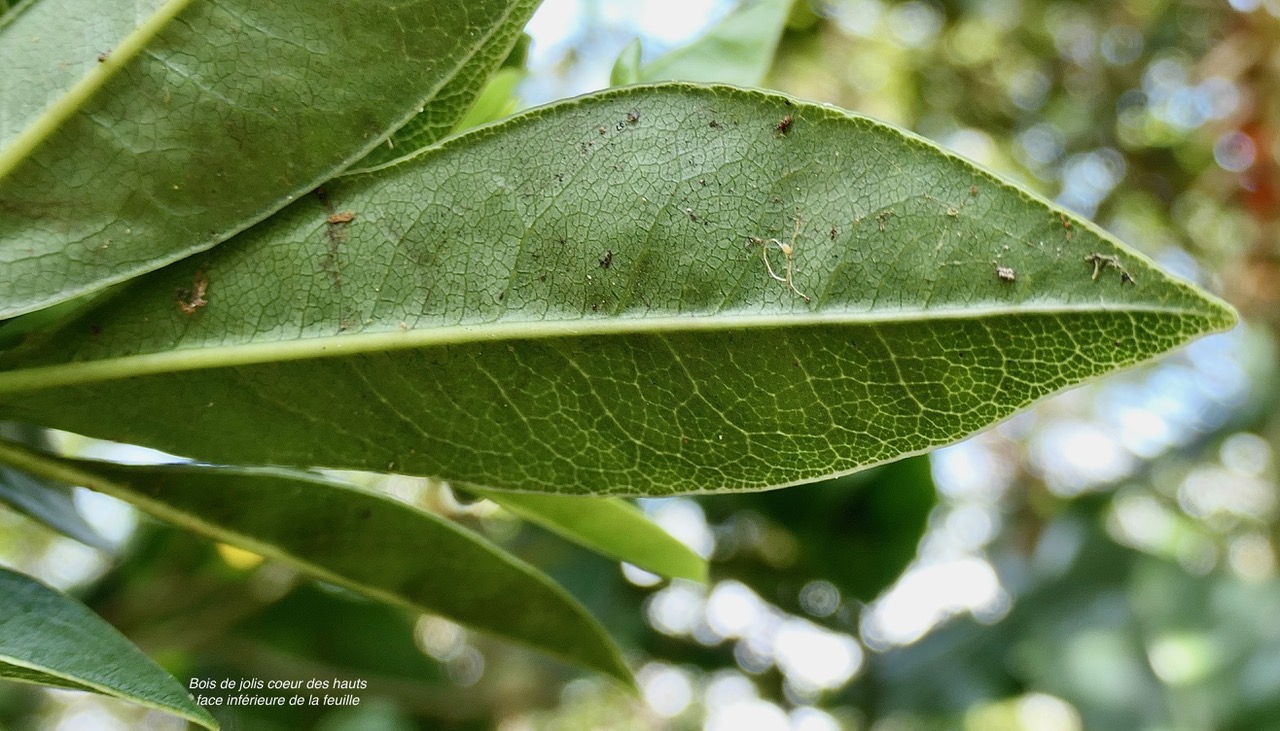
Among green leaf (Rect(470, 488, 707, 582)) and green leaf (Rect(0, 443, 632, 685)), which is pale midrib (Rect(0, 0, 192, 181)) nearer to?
green leaf (Rect(0, 443, 632, 685))

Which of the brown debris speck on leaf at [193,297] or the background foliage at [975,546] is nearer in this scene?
the brown debris speck on leaf at [193,297]

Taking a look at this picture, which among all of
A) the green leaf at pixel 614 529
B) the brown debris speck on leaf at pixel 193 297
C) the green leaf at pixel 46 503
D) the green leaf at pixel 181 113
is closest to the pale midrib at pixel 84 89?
the green leaf at pixel 181 113

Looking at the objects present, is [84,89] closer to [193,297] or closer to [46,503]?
[193,297]

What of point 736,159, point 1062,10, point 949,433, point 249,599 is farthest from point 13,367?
point 1062,10

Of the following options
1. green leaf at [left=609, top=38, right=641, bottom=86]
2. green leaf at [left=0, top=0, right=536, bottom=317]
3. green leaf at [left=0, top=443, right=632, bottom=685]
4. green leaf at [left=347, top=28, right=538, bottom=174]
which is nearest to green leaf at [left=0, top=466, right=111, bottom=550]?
green leaf at [left=0, top=443, right=632, bottom=685]

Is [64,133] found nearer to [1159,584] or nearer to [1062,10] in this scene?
[1159,584]

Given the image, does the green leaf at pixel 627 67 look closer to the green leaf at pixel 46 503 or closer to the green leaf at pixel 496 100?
the green leaf at pixel 496 100
